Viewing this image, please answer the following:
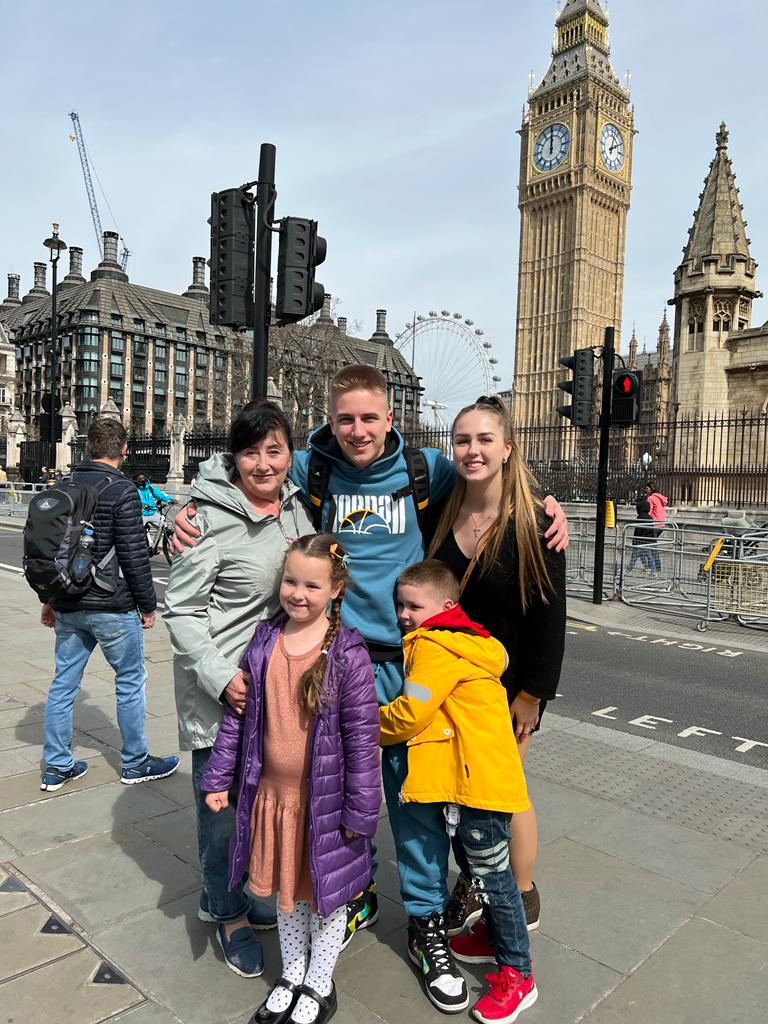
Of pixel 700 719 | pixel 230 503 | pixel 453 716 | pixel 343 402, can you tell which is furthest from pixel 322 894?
pixel 700 719

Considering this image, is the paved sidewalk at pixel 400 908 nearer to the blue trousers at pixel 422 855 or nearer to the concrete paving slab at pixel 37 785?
the concrete paving slab at pixel 37 785

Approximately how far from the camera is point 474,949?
109 inches

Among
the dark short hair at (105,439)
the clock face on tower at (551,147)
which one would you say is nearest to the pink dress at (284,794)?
the dark short hair at (105,439)

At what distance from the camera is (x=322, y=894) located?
2.36 metres

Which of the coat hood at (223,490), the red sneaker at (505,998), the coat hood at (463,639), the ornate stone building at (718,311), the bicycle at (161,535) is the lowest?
the red sneaker at (505,998)

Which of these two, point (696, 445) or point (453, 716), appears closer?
point (453, 716)

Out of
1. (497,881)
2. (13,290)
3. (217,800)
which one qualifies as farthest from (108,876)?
(13,290)

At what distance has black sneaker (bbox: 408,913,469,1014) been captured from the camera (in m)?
2.48

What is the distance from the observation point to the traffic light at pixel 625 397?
11.2 metres

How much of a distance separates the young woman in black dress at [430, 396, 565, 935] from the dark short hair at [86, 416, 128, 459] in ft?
8.09

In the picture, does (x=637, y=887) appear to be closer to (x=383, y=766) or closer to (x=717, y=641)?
(x=383, y=766)

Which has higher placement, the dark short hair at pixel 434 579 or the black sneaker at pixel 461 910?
the dark short hair at pixel 434 579

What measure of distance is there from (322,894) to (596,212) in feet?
230

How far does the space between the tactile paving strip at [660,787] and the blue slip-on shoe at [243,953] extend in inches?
90.6
